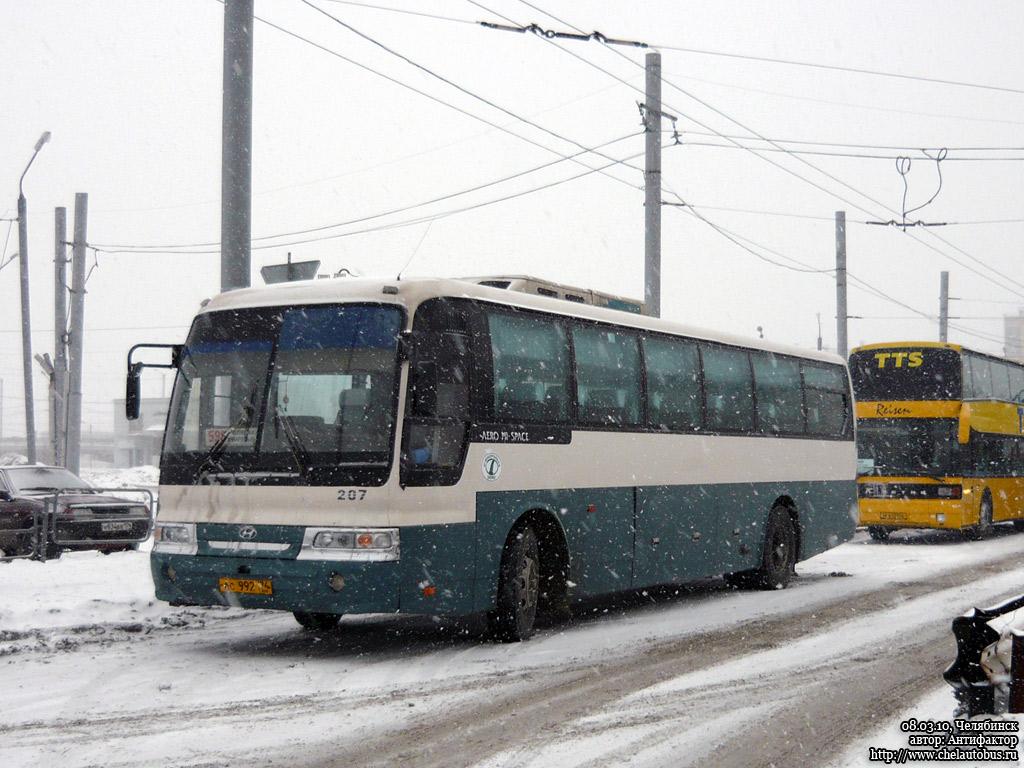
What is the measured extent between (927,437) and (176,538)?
704 inches

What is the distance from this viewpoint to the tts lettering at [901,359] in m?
24.9

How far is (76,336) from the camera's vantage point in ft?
85.7

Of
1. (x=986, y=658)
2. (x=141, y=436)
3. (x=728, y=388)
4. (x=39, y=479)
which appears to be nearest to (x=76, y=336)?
(x=39, y=479)

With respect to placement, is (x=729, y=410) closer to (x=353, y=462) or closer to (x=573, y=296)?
(x=573, y=296)

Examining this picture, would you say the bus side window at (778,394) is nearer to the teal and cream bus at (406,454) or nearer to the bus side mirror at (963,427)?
the teal and cream bus at (406,454)

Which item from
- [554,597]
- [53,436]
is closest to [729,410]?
[554,597]

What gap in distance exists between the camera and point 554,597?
11.4 m

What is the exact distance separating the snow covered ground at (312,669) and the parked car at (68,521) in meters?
2.56

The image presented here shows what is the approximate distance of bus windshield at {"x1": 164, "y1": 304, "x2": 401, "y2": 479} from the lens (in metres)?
9.63

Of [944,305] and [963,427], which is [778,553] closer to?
[963,427]

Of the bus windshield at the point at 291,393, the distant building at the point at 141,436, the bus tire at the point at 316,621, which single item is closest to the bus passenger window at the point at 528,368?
the bus windshield at the point at 291,393

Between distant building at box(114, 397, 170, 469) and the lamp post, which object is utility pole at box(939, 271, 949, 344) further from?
distant building at box(114, 397, 170, 469)

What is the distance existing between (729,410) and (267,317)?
638 cm

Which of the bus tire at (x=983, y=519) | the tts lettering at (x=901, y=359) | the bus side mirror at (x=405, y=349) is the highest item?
the tts lettering at (x=901, y=359)
